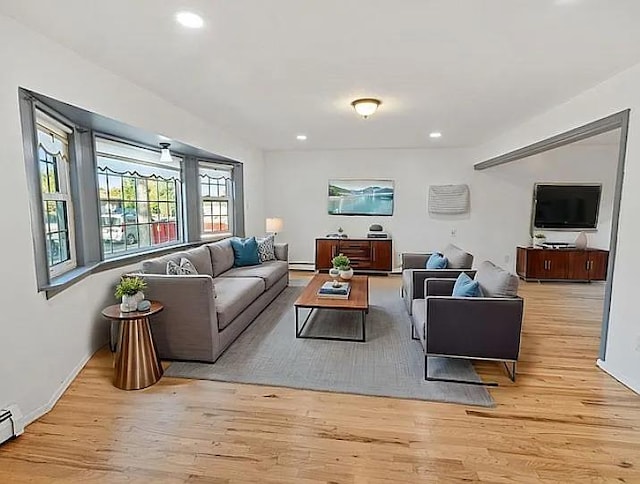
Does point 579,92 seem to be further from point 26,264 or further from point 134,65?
point 26,264

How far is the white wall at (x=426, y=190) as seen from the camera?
258 inches

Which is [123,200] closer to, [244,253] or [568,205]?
[244,253]

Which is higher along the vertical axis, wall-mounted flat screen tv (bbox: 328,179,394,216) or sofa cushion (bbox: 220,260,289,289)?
wall-mounted flat screen tv (bbox: 328,179,394,216)

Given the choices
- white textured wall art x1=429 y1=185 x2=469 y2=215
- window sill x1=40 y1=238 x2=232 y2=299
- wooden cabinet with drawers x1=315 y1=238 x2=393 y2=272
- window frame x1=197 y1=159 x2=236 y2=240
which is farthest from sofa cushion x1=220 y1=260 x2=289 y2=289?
white textured wall art x1=429 y1=185 x2=469 y2=215

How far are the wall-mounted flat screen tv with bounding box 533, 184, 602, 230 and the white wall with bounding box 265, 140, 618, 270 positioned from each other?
0.13 m

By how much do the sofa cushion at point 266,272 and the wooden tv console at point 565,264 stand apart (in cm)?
430

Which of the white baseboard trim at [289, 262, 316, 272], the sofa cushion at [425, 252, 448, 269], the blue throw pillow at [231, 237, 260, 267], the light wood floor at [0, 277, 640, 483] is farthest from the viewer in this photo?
the white baseboard trim at [289, 262, 316, 272]

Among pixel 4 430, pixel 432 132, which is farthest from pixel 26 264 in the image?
pixel 432 132

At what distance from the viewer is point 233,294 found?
151 inches

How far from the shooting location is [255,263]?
5.45 m

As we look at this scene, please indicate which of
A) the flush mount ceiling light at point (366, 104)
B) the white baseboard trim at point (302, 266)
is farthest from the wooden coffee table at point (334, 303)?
the white baseboard trim at point (302, 266)

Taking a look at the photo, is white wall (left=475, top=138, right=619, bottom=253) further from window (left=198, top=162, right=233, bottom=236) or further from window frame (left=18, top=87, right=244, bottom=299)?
window frame (left=18, top=87, right=244, bottom=299)

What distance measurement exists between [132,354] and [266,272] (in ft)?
7.59

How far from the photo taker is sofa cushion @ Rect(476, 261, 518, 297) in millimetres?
2891
